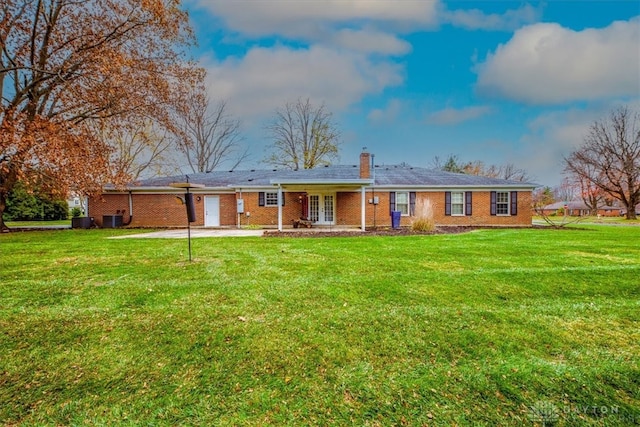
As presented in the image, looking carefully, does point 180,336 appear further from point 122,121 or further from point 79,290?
point 122,121

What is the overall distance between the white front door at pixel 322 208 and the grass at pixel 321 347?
41.6ft

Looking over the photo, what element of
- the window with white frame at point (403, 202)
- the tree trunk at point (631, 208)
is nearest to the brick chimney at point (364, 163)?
the window with white frame at point (403, 202)

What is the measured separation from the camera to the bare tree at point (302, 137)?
1291 inches

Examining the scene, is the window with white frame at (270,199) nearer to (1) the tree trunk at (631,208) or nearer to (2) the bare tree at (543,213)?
(2) the bare tree at (543,213)

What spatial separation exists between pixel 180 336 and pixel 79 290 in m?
2.71

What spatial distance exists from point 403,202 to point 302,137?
59.4 ft

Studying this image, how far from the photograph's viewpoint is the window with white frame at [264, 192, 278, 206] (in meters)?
18.3

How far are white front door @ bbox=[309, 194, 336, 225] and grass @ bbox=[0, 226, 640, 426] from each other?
12667 mm

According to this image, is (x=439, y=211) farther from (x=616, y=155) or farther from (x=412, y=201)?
(x=616, y=155)

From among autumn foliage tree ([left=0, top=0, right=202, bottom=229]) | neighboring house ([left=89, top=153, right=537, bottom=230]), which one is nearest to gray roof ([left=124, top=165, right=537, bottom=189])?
neighboring house ([left=89, top=153, right=537, bottom=230])

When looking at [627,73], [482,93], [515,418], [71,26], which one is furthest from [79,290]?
[627,73]

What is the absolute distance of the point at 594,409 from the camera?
90.3 inches

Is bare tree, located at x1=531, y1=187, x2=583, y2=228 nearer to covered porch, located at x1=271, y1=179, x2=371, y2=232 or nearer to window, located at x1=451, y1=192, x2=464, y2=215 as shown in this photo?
window, located at x1=451, y1=192, x2=464, y2=215

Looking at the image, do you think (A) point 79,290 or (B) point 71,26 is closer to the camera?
(A) point 79,290
